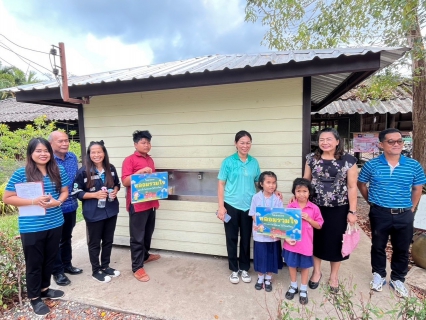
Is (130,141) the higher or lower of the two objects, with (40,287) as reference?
higher

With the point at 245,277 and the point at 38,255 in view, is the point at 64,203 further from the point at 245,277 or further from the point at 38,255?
the point at 245,277

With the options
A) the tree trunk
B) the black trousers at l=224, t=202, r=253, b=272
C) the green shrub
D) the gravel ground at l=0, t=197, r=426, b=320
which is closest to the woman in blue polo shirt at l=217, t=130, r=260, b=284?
the black trousers at l=224, t=202, r=253, b=272

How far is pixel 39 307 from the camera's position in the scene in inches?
95.6

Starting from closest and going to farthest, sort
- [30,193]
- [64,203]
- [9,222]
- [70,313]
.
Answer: [30,193], [70,313], [64,203], [9,222]

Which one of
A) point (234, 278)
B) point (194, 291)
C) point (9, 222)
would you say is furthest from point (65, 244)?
point (9, 222)

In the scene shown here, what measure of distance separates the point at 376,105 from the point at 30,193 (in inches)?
360

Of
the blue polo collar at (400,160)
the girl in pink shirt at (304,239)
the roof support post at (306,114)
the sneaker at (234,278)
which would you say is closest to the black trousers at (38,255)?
the sneaker at (234,278)

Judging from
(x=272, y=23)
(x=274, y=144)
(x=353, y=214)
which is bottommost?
(x=353, y=214)

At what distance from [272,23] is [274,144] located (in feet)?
15.6

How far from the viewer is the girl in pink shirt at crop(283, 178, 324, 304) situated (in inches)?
95.5

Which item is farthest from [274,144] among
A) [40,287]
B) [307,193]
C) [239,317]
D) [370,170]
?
[40,287]

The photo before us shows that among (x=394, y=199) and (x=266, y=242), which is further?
(x=266, y=242)

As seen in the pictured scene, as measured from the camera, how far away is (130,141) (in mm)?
3615

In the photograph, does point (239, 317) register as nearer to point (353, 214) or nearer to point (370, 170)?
point (353, 214)
